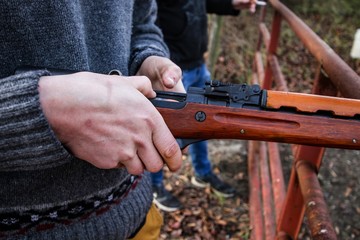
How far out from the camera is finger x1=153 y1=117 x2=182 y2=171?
0.79 m

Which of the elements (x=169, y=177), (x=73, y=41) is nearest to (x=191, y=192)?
(x=169, y=177)

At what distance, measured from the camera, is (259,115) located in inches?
35.1

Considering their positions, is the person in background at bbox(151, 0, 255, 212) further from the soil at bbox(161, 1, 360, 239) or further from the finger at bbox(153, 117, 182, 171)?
→ the finger at bbox(153, 117, 182, 171)

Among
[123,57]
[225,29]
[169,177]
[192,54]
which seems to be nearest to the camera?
[123,57]

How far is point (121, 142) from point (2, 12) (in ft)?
1.24

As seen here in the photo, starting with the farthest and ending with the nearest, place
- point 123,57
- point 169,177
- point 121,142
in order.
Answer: point 169,177, point 123,57, point 121,142

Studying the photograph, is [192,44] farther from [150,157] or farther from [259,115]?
[150,157]

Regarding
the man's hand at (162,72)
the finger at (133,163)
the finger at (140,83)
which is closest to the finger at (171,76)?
the man's hand at (162,72)

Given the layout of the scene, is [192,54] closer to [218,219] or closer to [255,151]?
[255,151]

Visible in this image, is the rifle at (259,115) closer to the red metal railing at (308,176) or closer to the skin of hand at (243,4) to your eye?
the red metal railing at (308,176)

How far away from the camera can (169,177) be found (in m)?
3.38

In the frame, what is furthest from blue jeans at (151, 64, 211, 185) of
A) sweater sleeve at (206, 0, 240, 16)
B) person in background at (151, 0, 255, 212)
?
sweater sleeve at (206, 0, 240, 16)

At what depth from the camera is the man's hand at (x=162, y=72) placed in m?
1.10

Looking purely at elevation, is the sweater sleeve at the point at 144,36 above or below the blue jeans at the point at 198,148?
above
